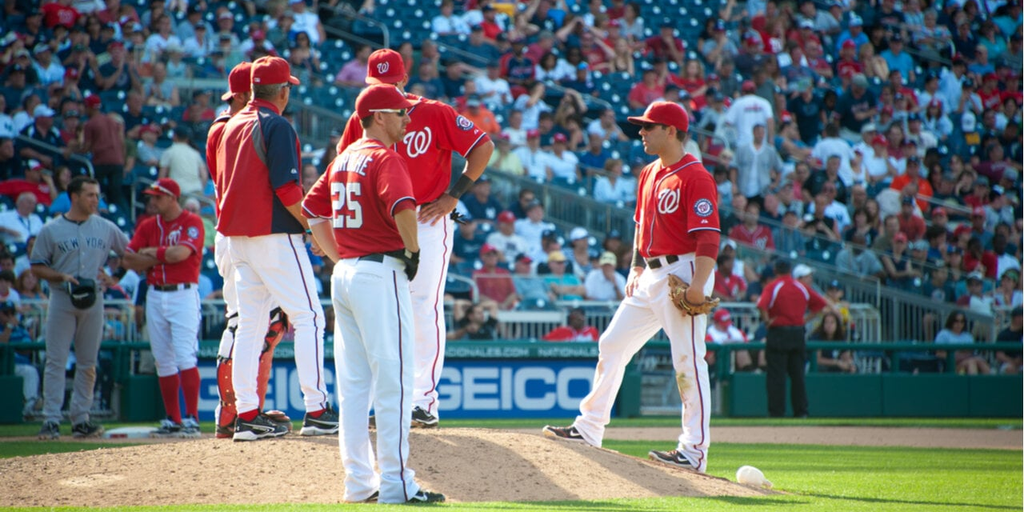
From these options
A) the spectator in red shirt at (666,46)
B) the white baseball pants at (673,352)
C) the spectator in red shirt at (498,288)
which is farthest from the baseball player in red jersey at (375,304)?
the spectator in red shirt at (666,46)

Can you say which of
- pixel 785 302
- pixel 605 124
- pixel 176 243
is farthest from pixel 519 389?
pixel 605 124

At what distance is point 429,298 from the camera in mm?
6789

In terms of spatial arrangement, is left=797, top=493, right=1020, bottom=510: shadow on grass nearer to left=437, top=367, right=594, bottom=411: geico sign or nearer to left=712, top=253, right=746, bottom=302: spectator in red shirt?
left=437, top=367, right=594, bottom=411: geico sign

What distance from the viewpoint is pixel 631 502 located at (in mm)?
5922

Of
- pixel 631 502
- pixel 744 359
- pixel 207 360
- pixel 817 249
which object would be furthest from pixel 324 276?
pixel 631 502

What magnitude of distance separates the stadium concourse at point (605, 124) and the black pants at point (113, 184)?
15cm

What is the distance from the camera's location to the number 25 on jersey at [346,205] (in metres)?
5.55

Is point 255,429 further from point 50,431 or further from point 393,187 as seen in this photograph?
point 50,431

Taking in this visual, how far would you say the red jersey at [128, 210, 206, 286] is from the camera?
9.62 m

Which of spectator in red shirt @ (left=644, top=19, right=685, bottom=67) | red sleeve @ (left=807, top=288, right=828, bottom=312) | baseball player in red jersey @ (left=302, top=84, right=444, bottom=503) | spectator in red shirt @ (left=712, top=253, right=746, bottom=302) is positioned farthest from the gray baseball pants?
spectator in red shirt @ (left=644, top=19, right=685, bottom=67)

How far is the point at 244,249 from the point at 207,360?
706 cm

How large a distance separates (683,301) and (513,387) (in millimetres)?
7511

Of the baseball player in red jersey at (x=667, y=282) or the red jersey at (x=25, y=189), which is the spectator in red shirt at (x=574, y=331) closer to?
the red jersey at (x=25, y=189)

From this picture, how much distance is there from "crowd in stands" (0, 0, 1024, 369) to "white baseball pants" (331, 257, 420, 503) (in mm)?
8427
